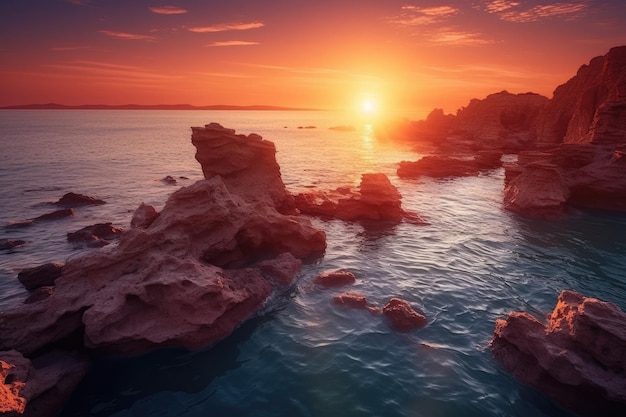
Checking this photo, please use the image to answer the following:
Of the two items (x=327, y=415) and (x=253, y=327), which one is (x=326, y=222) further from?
(x=327, y=415)

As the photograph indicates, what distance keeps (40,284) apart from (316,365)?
15658 mm

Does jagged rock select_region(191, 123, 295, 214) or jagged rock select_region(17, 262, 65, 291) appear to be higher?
jagged rock select_region(191, 123, 295, 214)

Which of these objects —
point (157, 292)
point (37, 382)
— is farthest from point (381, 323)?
point (37, 382)

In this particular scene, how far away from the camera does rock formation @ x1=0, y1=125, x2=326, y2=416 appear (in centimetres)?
1212

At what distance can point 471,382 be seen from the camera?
11836 millimetres

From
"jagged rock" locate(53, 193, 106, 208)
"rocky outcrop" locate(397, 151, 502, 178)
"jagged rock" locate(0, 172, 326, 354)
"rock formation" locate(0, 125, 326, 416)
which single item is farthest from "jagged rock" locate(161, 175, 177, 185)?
"rocky outcrop" locate(397, 151, 502, 178)

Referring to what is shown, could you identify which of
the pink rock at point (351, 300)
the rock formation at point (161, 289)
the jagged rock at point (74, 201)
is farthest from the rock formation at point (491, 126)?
the jagged rock at point (74, 201)

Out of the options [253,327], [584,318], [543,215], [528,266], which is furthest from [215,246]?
[543,215]

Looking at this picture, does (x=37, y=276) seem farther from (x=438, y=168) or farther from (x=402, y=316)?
(x=438, y=168)

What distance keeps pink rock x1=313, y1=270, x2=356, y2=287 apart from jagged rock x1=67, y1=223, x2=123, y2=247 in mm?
16020

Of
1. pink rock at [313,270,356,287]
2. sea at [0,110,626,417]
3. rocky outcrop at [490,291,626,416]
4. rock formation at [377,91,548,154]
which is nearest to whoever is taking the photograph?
rocky outcrop at [490,291,626,416]

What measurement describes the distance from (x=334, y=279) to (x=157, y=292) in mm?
9309

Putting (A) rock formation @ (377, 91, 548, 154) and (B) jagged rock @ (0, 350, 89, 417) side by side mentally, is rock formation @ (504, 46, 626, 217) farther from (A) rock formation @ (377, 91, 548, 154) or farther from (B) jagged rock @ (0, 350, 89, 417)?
(A) rock formation @ (377, 91, 548, 154)

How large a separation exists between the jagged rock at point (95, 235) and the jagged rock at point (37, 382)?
13.8 meters
